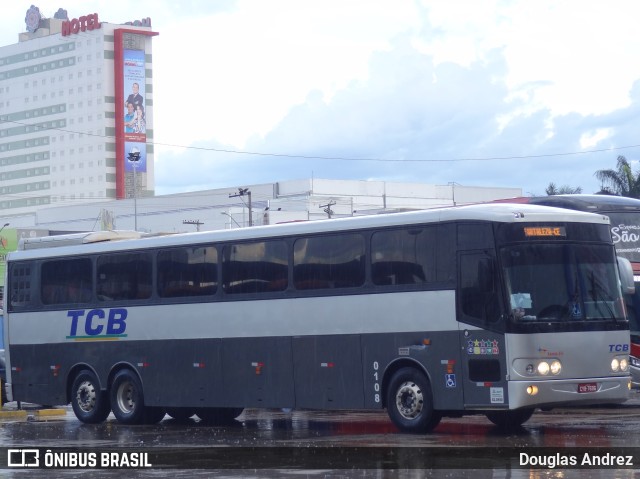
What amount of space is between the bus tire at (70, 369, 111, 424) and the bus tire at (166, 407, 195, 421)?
1.20 metres

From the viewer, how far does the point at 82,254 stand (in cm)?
2384

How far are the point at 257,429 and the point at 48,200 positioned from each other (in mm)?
179052

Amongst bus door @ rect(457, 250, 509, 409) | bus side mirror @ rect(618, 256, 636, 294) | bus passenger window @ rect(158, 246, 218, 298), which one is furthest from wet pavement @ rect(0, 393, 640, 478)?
bus passenger window @ rect(158, 246, 218, 298)

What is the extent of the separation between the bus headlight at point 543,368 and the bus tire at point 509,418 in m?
1.94

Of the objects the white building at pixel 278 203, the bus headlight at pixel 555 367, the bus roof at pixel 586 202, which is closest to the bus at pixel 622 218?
the bus roof at pixel 586 202

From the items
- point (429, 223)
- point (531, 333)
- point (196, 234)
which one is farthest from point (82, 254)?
point (531, 333)

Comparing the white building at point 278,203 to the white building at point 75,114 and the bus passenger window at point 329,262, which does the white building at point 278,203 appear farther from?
the bus passenger window at point 329,262

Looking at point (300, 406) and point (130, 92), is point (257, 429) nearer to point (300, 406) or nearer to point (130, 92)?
point (300, 406)

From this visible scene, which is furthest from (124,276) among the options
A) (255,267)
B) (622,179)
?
(622,179)

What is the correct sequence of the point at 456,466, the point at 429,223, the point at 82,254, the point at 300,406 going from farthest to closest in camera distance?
the point at 82,254 → the point at 300,406 → the point at 429,223 → the point at 456,466

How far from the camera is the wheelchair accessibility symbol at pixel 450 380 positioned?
17531 millimetres

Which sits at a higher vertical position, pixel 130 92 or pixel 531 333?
pixel 130 92

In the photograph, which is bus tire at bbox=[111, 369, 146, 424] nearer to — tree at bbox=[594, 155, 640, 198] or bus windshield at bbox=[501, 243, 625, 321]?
bus windshield at bbox=[501, 243, 625, 321]

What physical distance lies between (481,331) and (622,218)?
13.5 metres
